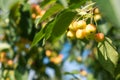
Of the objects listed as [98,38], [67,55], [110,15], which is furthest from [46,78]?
[110,15]

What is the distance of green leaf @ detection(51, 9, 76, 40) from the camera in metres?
1.17

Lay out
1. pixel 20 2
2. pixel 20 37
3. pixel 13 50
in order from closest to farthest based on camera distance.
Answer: pixel 20 2 < pixel 20 37 < pixel 13 50

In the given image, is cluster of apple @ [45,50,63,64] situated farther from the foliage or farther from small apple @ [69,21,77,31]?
small apple @ [69,21,77,31]

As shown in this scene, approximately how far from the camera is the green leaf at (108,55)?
1313 millimetres

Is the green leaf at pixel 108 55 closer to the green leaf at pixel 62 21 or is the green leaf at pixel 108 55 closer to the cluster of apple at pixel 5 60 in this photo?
the green leaf at pixel 62 21

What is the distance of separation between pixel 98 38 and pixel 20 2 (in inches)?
53.2

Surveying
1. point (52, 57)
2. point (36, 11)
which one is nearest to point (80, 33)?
point (36, 11)

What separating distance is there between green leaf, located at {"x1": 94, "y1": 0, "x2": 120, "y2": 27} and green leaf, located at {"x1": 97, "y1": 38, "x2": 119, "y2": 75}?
55 centimetres

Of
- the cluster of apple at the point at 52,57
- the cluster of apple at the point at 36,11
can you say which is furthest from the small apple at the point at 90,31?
the cluster of apple at the point at 52,57

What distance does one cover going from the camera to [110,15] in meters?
0.71

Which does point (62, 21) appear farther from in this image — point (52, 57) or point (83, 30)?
point (52, 57)

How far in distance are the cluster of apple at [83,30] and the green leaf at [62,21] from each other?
4 centimetres

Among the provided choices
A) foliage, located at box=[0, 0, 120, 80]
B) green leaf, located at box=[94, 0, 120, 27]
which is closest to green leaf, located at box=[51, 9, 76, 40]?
foliage, located at box=[0, 0, 120, 80]

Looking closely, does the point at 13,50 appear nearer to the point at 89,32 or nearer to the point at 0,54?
the point at 0,54
